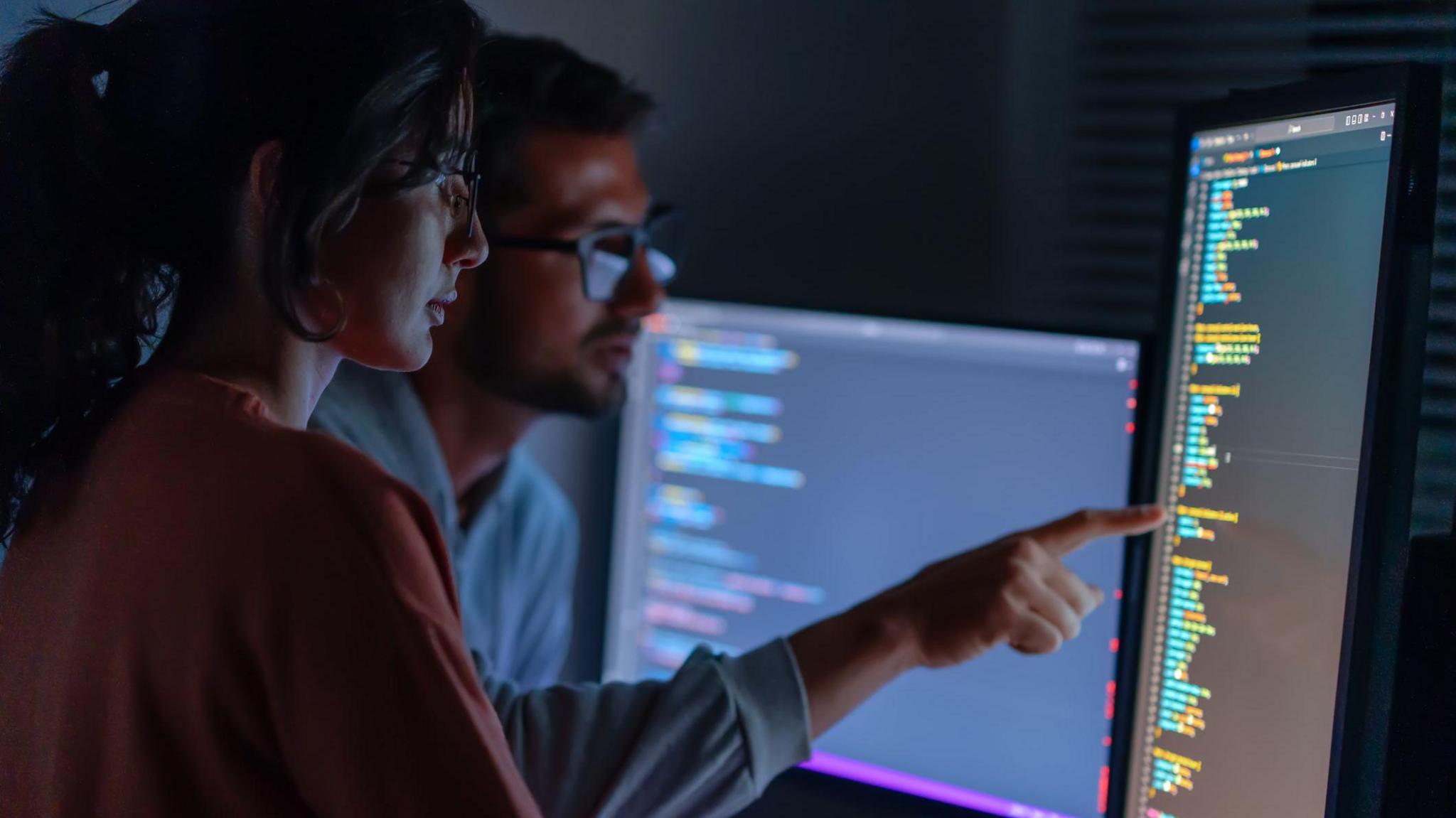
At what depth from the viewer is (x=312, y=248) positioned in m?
0.67

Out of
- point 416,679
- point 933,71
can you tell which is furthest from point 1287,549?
point 933,71

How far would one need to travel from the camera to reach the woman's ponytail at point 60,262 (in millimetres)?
722

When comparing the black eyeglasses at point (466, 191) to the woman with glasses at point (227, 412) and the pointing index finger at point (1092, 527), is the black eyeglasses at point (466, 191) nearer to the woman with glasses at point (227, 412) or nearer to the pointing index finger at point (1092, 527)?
the woman with glasses at point (227, 412)

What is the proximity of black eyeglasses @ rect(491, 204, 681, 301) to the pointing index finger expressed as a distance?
0.57m

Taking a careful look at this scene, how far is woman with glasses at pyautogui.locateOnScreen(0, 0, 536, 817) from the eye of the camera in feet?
1.93

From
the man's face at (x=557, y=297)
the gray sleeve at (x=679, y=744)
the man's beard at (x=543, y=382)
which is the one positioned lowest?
the gray sleeve at (x=679, y=744)

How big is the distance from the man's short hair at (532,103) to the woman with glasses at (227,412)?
47 centimetres

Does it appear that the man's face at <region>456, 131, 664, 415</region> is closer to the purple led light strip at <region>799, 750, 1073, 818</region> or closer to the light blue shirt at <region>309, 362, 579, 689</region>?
the light blue shirt at <region>309, 362, 579, 689</region>

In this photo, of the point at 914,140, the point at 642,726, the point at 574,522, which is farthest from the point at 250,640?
the point at 914,140

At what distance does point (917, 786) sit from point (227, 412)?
779 mm

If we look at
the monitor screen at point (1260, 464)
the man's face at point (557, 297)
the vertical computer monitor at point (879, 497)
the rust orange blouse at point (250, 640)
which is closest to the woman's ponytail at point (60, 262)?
the rust orange blouse at point (250, 640)

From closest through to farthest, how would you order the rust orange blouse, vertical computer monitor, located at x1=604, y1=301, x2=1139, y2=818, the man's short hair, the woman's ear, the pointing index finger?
the rust orange blouse, the woman's ear, the pointing index finger, vertical computer monitor, located at x1=604, y1=301, x2=1139, y2=818, the man's short hair

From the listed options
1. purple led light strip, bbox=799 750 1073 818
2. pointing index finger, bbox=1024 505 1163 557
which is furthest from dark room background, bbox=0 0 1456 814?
pointing index finger, bbox=1024 505 1163 557

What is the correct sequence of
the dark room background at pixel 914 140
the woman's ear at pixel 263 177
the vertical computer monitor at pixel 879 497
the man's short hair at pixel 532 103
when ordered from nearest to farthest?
the woman's ear at pixel 263 177, the vertical computer monitor at pixel 879 497, the man's short hair at pixel 532 103, the dark room background at pixel 914 140
